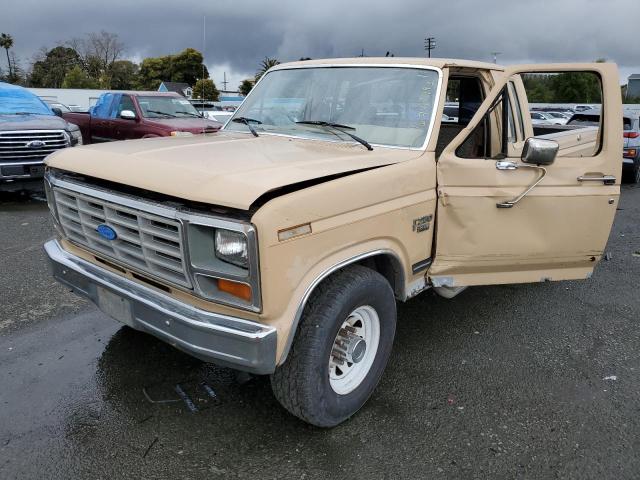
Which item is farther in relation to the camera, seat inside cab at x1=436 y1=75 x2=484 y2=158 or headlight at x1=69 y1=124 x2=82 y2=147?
headlight at x1=69 y1=124 x2=82 y2=147

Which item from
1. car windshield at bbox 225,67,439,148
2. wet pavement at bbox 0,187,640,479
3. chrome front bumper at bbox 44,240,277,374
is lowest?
wet pavement at bbox 0,187,640,479

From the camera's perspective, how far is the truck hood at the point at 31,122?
8.53 metres

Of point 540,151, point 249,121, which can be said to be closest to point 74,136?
point 249,121

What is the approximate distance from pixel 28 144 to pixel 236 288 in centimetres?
766

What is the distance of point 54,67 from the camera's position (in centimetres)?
6538

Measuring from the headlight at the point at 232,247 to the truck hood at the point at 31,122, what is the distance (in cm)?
762

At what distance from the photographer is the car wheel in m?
2.69

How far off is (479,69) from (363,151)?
1.39m

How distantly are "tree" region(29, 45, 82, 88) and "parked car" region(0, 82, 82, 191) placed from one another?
6310cm

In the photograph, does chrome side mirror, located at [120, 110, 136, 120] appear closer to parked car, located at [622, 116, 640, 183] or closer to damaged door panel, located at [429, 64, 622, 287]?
damaged door panel, located at [429, 64, 622, 287]

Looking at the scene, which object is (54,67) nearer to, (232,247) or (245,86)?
(245,86)

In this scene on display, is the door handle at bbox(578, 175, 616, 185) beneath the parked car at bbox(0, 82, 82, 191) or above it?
above

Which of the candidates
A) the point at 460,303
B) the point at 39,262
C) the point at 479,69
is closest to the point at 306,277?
the point at 479,69

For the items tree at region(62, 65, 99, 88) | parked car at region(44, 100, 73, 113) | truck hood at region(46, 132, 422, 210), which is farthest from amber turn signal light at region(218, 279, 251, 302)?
tree at region(62, 65, 99, 88)
